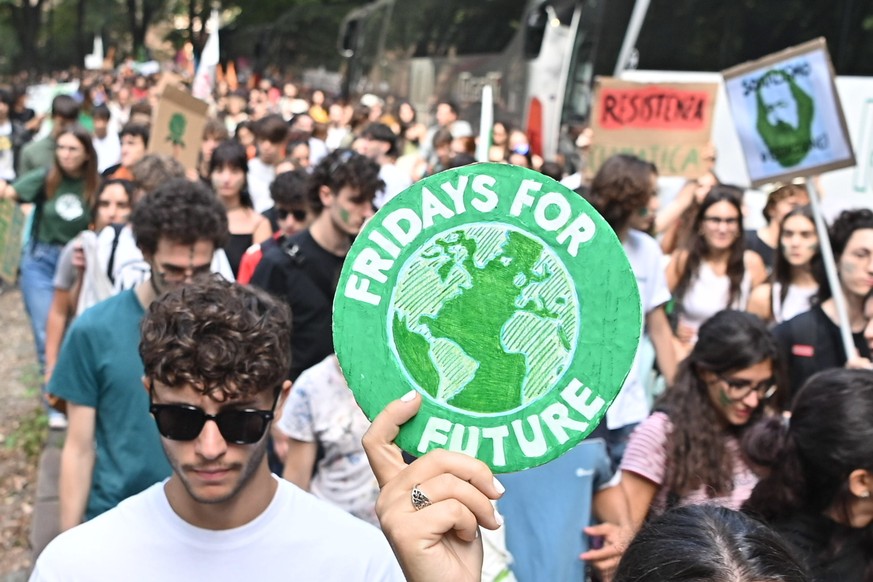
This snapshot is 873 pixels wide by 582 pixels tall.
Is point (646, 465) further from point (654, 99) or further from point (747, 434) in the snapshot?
point (654, 99)

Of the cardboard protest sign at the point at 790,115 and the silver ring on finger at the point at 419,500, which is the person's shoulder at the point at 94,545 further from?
the cardboard protest sign at the point at 790,115

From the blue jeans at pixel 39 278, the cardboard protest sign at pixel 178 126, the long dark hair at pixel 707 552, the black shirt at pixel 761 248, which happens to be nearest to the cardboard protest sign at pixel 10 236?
the blue jeans at pixel 39 278

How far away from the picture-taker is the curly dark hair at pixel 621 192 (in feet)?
17.6

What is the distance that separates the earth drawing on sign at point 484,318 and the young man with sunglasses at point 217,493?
64cm

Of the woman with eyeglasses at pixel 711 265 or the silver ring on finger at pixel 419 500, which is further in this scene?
the woman with eyeglasses at pixel 711 265

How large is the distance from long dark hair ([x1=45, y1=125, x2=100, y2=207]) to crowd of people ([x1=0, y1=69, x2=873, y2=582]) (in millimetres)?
960

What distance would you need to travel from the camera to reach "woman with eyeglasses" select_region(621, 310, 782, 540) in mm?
3434

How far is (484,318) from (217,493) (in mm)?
822

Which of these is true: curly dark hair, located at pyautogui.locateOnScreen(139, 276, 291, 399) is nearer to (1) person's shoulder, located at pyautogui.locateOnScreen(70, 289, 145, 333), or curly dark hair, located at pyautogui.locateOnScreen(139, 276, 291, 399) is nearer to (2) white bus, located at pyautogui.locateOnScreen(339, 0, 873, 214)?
(1) person's shoulder, located at pyautogui.locateOnScreen(70, 289, 145, 333)

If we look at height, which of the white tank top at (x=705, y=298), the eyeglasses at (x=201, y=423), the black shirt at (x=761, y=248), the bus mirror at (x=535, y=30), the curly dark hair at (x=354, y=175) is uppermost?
the bus mirror at (x=535, y=30)

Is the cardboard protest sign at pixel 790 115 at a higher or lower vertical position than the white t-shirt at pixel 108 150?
higher

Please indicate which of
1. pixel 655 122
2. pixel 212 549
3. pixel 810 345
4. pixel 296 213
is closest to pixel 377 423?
pixel 212 549

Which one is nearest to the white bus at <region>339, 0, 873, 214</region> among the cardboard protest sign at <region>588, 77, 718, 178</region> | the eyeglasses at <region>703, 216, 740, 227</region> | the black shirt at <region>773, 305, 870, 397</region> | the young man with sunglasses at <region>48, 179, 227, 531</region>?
the cardboard protest sign at <region>588, 77, 718, 178</region>

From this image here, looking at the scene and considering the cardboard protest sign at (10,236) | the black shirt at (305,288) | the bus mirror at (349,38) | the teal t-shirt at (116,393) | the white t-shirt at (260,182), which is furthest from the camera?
the bus mirror at (349,38)
